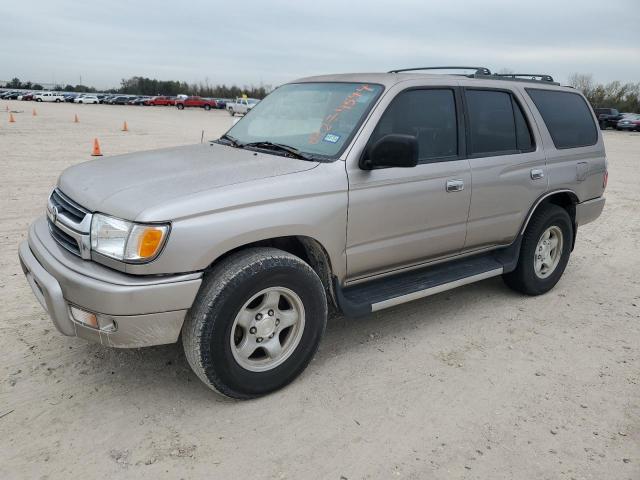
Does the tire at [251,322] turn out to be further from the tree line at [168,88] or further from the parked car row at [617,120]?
the tree line at [168,88]

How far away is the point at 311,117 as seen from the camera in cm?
387

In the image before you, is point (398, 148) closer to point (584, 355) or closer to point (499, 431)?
point (499, 431)

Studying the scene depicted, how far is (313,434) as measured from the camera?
2869mm

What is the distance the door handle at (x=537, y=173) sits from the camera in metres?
4.54

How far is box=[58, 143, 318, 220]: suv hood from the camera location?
2838mm

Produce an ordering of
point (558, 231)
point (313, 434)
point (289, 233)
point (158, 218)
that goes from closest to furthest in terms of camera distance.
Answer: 1. point (158, 218)
2. point (313, 434)
3. point (289, 233)
4. point (558, 231)

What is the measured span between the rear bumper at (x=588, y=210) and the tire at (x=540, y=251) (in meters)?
0.19

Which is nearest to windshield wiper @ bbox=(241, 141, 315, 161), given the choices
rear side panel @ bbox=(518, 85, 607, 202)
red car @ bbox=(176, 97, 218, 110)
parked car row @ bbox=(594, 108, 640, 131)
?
rear side panel @ bbox=(518, 85, 607, 202)

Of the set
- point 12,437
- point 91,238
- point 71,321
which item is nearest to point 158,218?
point 91,238

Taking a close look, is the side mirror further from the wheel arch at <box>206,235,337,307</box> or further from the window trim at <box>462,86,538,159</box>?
the window trim at <box>462,86,538,159</box>

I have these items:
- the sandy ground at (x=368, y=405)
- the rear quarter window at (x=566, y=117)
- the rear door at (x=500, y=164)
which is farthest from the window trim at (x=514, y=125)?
the sandy ground at (x=368, y=405)

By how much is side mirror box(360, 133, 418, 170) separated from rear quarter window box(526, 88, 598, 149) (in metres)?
2.11

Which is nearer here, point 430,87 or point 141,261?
point 141,261

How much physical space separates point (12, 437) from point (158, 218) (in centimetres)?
136
